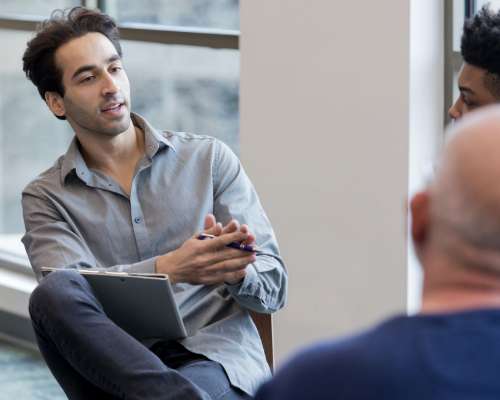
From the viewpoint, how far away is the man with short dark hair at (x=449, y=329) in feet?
3.57

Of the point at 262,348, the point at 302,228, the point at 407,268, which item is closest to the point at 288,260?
the point at 302,228

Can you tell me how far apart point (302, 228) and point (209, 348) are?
3.37 ft

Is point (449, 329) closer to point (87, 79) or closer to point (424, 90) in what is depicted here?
point (87, 79)

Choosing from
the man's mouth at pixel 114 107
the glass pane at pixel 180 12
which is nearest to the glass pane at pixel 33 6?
the glass pane at pixel 180 12

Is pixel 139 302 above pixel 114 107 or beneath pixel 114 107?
beneath

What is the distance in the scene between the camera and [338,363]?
1.12 metres

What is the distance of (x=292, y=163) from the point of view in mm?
3633

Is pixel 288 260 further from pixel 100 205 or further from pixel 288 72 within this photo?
pixel 100 205

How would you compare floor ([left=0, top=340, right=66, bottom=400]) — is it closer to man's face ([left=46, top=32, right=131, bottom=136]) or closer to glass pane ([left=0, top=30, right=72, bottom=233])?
glass pane ([left=0, top=30, right=72, bottom=233])

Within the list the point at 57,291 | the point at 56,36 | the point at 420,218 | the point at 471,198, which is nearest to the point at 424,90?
the point at 56,36

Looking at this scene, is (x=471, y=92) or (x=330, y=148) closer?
(x=471, y=92)

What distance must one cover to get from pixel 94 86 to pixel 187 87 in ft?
5.45

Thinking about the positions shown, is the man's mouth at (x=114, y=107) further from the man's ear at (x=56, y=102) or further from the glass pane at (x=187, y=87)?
the glass pane at (x=187, y=87)

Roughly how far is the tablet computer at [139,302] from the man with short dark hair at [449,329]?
1329 millimetres
